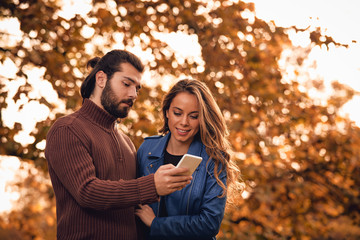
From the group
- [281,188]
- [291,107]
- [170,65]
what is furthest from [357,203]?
[170,65]

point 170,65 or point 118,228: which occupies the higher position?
point 170,65

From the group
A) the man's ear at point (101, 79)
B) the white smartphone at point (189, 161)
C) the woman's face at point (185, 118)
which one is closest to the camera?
the white smartphone at point (189, 161)

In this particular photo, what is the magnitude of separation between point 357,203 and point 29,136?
496 centimetres

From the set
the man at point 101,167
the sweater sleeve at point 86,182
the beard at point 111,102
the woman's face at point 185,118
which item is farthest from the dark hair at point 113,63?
the sweater sleeve at point 86,182

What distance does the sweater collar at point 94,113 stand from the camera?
2.70m

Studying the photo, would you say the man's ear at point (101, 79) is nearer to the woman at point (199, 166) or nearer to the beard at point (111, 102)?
the beard at point (111, 102)

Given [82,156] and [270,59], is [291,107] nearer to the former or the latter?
[270,59]

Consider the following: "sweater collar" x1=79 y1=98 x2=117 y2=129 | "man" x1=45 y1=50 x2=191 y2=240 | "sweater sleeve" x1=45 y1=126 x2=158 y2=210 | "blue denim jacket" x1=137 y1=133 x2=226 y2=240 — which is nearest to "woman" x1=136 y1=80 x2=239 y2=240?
"blue denim jacket" x1=137 y1=133 x2=226 y2=240

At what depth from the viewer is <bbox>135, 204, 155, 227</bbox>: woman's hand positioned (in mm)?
2775

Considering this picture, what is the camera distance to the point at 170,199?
289 cm

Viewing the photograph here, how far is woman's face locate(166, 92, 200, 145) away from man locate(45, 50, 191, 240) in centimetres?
37

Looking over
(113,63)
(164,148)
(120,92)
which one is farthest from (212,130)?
(113,63)

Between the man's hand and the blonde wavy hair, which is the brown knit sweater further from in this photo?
the blonde wavy hair

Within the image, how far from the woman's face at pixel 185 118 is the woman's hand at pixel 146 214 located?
0.56 m
